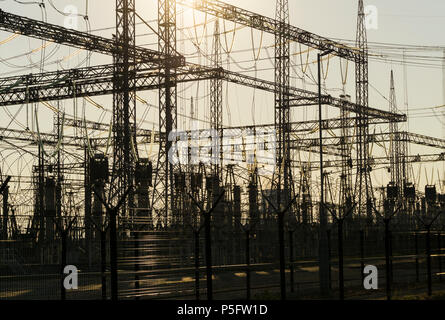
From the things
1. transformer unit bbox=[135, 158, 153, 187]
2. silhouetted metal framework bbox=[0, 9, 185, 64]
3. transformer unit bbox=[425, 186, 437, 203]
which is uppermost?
silhouetted metal framework bbox=[0, 9, 185, 64]

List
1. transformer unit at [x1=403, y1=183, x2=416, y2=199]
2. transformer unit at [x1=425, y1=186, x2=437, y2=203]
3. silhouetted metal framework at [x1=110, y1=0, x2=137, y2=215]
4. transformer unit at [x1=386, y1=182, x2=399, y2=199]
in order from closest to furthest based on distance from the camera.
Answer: silhouetted metal framework at [x1=110, y1=0, x2=137, y2=215] → transformer unit at [x1=386, y1=182, x2=399, y2=199] → transformer unit at [x1=403, y1=183, x2=416, y2=199] → transformer unit at [x1=425, y1=186, x2=437, y2=203]

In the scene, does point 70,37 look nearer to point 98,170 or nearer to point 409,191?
point 98,170

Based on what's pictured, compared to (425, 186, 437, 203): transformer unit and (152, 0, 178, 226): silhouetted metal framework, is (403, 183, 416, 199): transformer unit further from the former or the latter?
(152, 0, 178, 226): silhouetted metal framework

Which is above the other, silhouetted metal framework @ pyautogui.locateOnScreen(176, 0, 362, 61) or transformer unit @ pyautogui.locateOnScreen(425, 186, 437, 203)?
silhouetted metal framework @ pyautogui.locateOnScreen(176, 0, 362, 61)

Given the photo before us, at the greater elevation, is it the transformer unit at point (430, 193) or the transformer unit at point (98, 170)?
the transformer unit at point (98, 170)

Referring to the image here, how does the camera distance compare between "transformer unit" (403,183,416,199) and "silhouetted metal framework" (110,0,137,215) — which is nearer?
"silhouetted metal framework" (110,0,137,215)

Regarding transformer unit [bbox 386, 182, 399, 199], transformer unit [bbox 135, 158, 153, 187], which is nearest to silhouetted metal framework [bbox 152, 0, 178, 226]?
transformer unit [bbox 135, 158, 153, 187]

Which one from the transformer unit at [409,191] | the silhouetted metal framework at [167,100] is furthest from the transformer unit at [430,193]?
the silhouetted metal framework at [167,100]

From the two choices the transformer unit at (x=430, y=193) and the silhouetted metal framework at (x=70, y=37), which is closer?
the silhouetted metal framework at (x=70, y=37)

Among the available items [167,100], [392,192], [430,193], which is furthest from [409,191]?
[167,100]

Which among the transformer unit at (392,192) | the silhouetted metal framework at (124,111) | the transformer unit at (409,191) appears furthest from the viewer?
the transformer unit at (409,191)

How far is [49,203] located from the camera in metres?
40.2

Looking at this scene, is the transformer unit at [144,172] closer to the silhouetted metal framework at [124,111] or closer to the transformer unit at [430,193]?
the silhouetted metal framework at [124,111]
